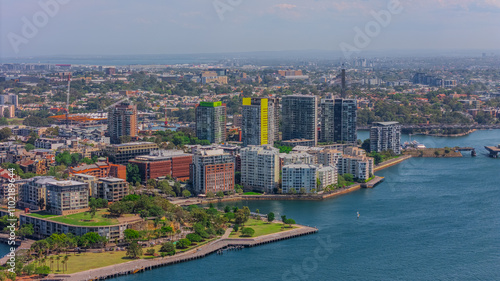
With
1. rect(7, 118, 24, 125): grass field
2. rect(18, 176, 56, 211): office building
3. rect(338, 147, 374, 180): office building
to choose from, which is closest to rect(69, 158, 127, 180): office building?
rect(18, 176, 56, 211): office building

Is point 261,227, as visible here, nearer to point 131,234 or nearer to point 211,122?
point 131,234

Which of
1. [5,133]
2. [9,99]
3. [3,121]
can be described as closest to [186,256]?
[5,133]

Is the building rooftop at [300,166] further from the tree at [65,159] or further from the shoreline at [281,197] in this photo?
the tree at [65,159]

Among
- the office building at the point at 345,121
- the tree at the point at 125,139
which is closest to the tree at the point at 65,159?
the tree at the point at 125,139

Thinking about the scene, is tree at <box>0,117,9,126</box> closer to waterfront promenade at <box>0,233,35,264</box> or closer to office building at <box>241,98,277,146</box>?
office building at <box>241,98,277,146</box>

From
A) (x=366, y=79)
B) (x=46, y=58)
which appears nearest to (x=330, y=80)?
(x=366, y=79)

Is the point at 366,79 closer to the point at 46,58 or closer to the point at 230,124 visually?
the point at 230,124

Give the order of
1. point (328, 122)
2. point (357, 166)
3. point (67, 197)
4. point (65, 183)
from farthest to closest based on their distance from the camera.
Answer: point (328, 122) → point (357, 166) → point (65, 183) → point (67, 197)
